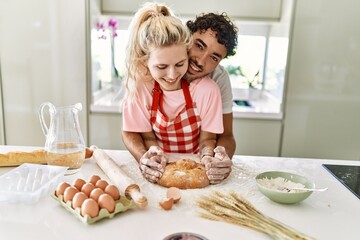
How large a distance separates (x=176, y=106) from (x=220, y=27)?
1.01ft

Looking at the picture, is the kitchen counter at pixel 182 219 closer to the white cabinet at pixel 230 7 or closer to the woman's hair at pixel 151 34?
the woman's hair at pixel 151 34

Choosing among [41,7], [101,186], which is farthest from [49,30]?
[101,186]

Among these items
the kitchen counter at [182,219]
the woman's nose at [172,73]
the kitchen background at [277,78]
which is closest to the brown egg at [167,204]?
the kitchen counter at [182,219]

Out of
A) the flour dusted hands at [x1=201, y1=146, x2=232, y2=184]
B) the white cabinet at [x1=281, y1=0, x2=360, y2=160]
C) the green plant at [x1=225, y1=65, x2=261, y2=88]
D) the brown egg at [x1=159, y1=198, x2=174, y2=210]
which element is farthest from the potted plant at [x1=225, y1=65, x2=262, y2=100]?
the brown egg at [x1=159, y1=198, x2=174, y2=210]

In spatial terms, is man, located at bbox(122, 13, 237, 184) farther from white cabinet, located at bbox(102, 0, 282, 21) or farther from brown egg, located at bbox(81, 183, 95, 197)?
white cabinet, located at bbox(102, 0, 282, 21)

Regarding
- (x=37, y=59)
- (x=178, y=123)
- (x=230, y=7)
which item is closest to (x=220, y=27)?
(x=178, y=123)

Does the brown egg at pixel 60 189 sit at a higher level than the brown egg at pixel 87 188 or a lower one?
lower

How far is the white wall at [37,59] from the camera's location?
2230mm

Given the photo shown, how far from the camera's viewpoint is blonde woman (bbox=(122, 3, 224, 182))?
1.12 meters

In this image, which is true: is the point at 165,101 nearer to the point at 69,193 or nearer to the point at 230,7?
the point at 69,193

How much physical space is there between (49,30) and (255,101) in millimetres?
1488

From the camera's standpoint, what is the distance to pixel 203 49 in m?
1.19

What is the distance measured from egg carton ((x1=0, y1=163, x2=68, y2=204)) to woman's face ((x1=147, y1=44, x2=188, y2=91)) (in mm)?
404

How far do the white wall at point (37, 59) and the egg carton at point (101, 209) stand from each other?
5.02ft
